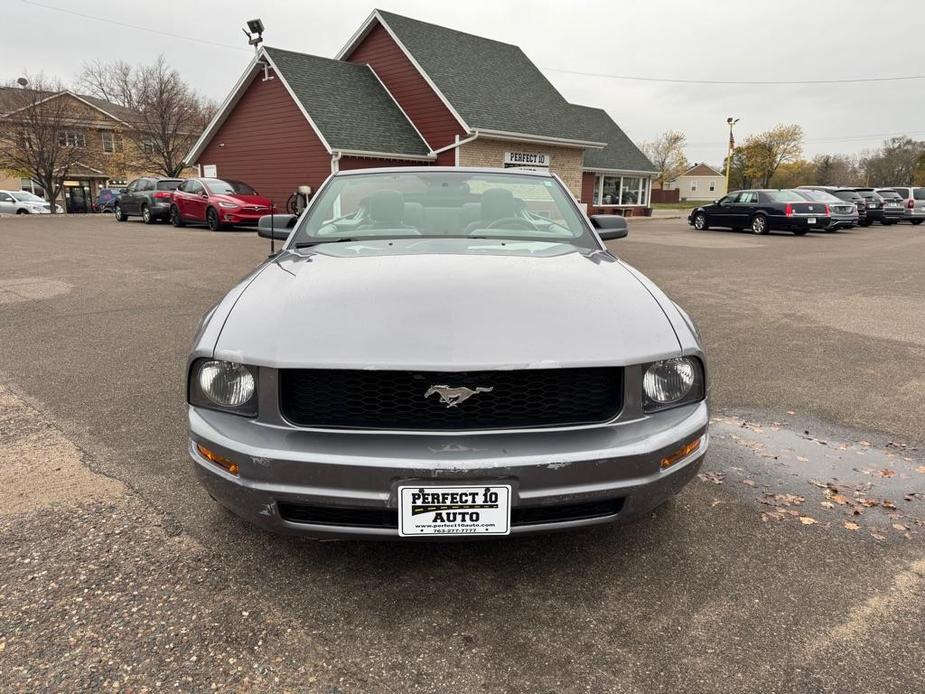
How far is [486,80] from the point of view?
2548 centimetres

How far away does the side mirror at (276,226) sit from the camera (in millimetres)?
4020

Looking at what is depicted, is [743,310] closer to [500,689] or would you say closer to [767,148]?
[500,689]

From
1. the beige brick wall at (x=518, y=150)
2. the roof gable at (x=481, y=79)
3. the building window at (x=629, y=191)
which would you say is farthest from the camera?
the building window at (x=629, y=191)

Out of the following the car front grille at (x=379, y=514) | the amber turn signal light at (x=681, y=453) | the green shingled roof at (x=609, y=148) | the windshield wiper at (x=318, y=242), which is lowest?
the car front grille at (x=379, y=514)

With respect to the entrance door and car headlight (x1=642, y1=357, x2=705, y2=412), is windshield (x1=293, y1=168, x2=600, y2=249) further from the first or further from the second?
the entrance door

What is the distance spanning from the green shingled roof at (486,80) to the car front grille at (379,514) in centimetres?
2141

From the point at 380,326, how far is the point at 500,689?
116 centimetres

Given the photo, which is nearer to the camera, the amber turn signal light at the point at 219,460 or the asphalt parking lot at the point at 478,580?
the asphalt parking lot at the point at 478,580

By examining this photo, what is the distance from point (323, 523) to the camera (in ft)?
6.81

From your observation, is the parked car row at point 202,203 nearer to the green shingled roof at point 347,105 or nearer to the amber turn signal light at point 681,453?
the green shingled roof at point 347,105

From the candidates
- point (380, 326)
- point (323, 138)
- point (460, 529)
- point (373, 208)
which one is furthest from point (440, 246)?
point (323, 138)

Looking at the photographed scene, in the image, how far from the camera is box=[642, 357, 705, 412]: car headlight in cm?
221

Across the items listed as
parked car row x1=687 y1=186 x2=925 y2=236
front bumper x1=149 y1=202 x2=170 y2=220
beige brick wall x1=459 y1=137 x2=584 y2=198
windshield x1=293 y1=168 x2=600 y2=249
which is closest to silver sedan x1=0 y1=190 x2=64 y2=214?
front bumper x1=149 y1=202 x2=170 y2=220

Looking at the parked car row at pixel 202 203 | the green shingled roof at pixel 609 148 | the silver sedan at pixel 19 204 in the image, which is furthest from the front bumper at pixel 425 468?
the silver sedan at pixel 19 204
